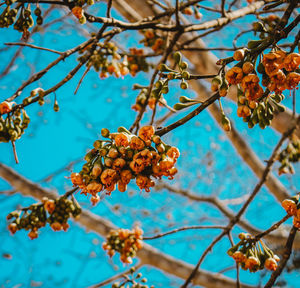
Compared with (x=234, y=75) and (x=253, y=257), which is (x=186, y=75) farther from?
(x=253, y=257)

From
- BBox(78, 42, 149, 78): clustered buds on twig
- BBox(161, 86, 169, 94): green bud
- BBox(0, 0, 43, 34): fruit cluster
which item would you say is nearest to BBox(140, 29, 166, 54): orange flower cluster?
BBox(78, 42, 149, 78): clustered buds on twig

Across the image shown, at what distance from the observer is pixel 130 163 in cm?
76

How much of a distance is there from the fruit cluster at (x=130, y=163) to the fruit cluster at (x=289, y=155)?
1617mm

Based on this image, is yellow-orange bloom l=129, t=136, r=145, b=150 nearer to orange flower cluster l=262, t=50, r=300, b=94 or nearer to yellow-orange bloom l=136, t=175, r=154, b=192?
yellow-orange bloom l=136, t=175, r=154, b=192

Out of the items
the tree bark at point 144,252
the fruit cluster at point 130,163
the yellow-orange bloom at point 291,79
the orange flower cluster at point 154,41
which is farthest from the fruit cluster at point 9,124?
the tree bark at point 144,252

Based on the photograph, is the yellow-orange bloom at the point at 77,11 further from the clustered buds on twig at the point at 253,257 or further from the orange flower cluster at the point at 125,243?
the orange flower cluster at the point at 125,243

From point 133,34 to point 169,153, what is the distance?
3.71 metres

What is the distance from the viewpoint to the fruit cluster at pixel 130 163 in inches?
29.8

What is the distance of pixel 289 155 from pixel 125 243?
1.22 metres

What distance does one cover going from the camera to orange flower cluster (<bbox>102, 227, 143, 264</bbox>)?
177cm

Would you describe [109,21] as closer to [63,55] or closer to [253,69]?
[63,55]

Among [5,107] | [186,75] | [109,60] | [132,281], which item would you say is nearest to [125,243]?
[132,281]

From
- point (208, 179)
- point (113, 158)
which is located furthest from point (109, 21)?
point (208, 179)

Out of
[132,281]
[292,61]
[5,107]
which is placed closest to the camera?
[292,61]
